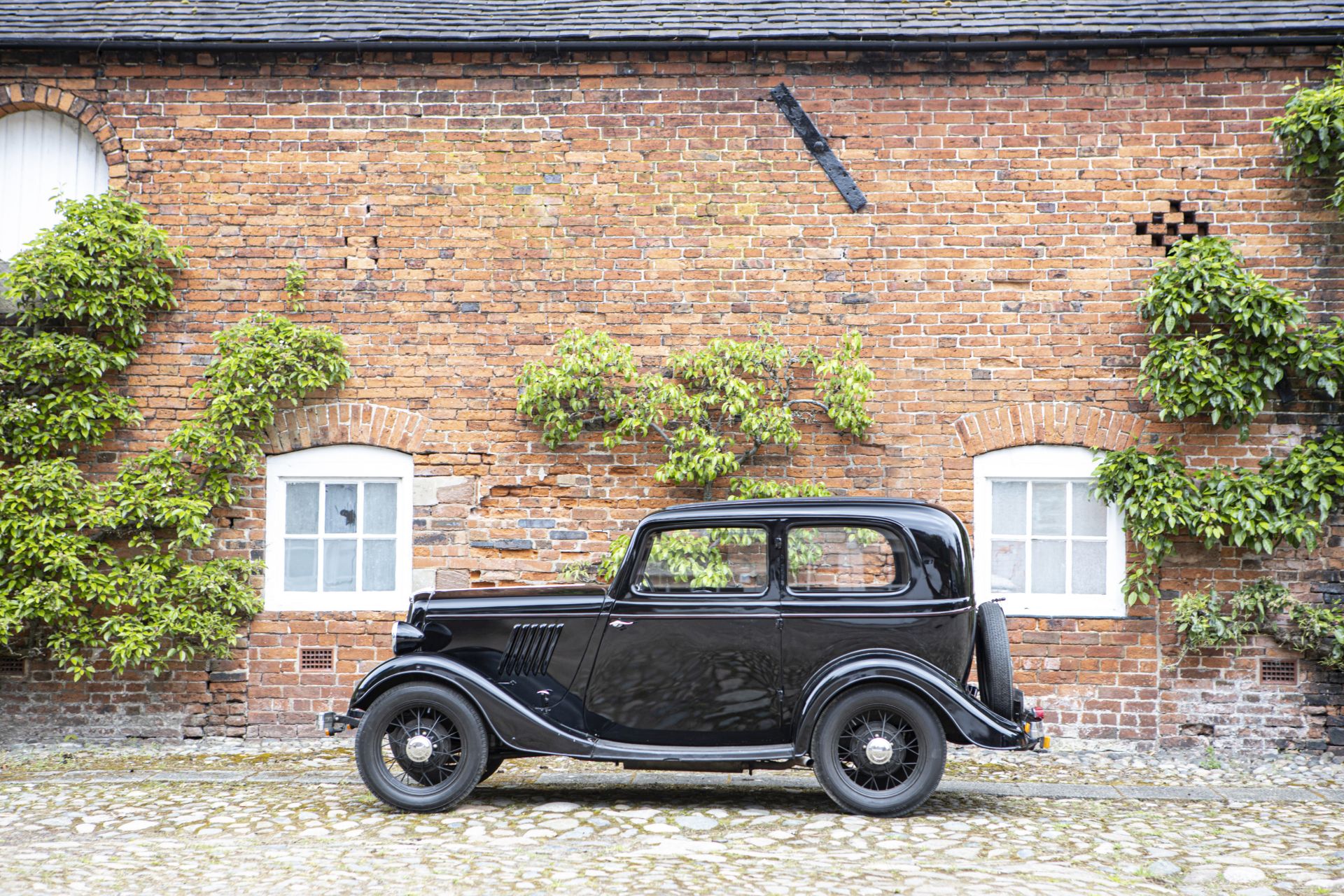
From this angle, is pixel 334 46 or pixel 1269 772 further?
pixel 334 46

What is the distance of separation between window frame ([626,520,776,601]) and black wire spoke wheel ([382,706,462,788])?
122 cm

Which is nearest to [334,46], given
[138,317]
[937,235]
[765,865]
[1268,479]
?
[138,317]

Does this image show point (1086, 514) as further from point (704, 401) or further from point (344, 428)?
point (344, 428)

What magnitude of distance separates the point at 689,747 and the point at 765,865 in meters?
0.99

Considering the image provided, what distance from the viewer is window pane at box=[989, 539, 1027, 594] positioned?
7.75 m

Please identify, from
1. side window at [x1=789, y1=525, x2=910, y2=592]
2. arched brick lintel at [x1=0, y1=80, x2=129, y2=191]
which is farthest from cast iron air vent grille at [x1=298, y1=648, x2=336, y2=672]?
side window at [x1=789, y1=525, x2=910, y2=592]

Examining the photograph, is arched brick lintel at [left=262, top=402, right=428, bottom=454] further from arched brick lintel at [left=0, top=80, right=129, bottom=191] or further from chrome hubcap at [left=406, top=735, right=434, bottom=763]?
chrome hubcap at [left=406, top=735, right=434, bottom=763]

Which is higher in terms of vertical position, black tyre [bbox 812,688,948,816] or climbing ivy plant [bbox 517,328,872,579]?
climbing ivy plant [bbox 517,328,872,579]

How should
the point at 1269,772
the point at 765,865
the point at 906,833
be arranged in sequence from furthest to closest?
the point at 1269,772 → the point at 906,833 → the point at 765,865

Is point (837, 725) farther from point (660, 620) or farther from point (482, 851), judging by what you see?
point (482, 851)

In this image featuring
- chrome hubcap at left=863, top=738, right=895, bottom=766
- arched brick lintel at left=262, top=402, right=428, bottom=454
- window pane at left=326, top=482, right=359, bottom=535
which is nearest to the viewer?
chrome hubcap at left=863, top=738, right=895, bottom=766

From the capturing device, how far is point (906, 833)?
519 cm

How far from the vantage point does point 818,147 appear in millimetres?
7871

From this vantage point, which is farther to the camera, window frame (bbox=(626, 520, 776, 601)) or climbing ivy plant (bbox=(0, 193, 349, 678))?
climbing ivy plant (bbox=(0, 193, 349, 678))
